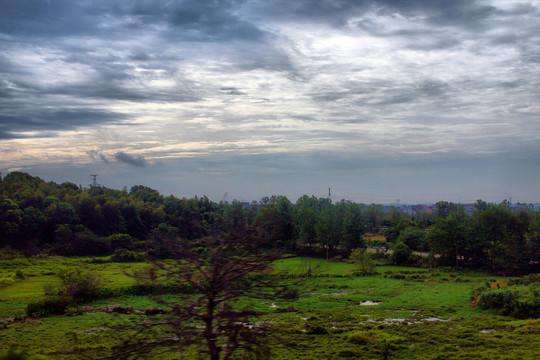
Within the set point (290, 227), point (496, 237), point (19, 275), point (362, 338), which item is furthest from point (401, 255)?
point (19, 275)

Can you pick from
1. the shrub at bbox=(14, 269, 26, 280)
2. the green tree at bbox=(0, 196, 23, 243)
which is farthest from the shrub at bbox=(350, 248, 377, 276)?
the green tree at bbox=(0, 196, 23, 243)

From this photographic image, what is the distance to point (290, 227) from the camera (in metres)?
70.1

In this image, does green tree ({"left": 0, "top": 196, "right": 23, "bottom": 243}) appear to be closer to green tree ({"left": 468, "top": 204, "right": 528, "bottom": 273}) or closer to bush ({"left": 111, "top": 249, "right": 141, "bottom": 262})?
bush ({"left": 111, "top": 249, "right": 141, "bottom": 262})

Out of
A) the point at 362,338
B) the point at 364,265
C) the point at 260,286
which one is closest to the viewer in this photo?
the point at 260,286

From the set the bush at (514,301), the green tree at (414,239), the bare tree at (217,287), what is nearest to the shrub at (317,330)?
the bush at (514,301)

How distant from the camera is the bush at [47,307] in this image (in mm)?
27703

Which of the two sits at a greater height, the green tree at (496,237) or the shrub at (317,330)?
the green tree at (496,237)

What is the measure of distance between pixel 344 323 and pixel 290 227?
4564cm

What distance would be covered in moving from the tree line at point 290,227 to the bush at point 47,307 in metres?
10.1

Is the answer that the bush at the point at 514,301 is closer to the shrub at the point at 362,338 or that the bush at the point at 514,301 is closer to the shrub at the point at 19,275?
the shrub at the point at 362,338

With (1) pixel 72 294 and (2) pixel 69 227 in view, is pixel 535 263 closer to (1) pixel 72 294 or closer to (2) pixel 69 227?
(1) pixel 72 294

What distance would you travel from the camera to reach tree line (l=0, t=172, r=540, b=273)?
46.8 meters

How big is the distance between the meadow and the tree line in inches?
311

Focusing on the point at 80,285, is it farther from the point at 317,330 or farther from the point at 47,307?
the point at 317,330
